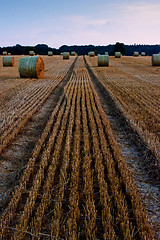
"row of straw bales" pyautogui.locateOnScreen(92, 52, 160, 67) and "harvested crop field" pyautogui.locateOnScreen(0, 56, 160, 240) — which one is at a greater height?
"row of straw bales" pyautogui.locateOnScreen(92, 52, 160, 67)

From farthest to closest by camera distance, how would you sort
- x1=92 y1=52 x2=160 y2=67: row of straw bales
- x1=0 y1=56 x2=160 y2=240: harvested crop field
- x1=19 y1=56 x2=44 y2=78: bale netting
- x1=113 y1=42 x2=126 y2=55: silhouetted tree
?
x1=113 y1=42 x2=126 y2=55: silhouetted tree
x1=92 y1=52 x2=160 y2=67: row of straw bales
x1=19 y1=56 x2=44 y2=78: bale netting
x1=0 y1=56 x2=160 y2=240: harvested crop field

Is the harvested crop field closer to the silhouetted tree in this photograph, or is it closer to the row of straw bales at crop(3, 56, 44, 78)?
the row of straw bales at crop(3, 56, 44, 78)

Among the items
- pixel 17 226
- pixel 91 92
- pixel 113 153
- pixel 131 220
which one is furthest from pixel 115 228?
pixel 91 92

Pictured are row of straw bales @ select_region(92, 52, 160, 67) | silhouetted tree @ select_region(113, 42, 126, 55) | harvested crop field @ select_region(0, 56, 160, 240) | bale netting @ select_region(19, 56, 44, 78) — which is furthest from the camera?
silhouetted tree @ select_region(113, 42, 126, 55)

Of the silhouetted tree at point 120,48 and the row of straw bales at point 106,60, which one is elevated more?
the silhouetted tree at point 120,48

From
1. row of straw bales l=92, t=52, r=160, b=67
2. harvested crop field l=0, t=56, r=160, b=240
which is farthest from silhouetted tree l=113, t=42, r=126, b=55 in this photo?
harvested crop field l=0, t=56, r=160, b=240

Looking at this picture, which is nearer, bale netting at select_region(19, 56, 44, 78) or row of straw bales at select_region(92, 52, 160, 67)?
bale netting at select_region(19, 56, 44, 78)

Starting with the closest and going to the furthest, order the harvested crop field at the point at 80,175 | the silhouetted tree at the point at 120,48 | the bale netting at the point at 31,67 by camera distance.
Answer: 1. the harvested crop field at the point at 80,175
2. the bale netting at the point at 31,67
3. the silhouetted tree at the point at 120,48

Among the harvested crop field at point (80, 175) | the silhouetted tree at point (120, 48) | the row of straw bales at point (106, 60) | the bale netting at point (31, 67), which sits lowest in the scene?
the harvested crop field at point (80, 175)

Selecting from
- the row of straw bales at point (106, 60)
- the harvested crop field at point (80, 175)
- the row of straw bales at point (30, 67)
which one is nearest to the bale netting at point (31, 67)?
the row of straw bales at point (30, 67)

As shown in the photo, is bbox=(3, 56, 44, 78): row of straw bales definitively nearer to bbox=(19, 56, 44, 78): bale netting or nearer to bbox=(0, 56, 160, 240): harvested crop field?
bbox=(19, 56, 44, 78): bale netting

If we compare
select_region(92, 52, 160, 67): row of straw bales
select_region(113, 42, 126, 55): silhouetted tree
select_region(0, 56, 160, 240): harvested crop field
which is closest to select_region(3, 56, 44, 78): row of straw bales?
select_region(0, 56, 160, 240): harvested crop field

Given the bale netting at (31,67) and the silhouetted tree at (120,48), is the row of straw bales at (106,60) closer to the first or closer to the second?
the bale netting at (31,67)

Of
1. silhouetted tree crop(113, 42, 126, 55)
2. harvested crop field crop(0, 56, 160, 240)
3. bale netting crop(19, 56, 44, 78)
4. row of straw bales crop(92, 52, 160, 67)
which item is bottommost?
harvested crop field crop(0, 56, 160, 240)
